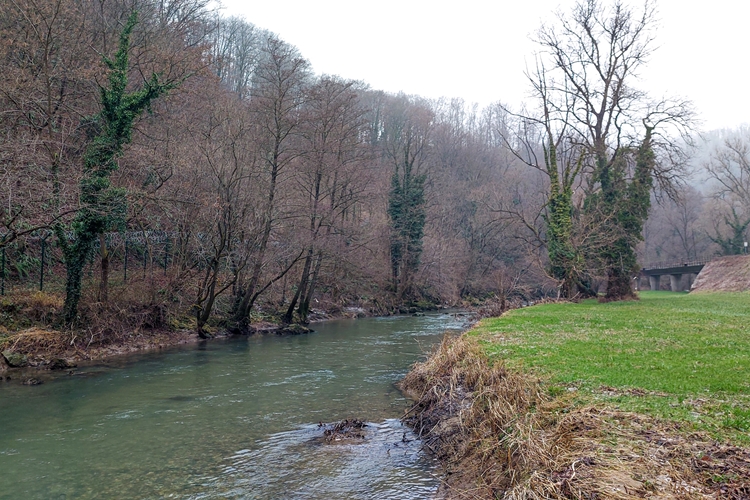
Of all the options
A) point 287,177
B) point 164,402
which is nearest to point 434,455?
point 164,402

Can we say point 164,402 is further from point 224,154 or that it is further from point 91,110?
point 91,110

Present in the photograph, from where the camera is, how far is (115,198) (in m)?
19.7

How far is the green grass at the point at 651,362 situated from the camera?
23.7ft

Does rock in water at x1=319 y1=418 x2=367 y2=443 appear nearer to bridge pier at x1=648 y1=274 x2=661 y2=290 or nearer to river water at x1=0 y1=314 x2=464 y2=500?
river water at x1=0 y1=314 x2=464 y2=500

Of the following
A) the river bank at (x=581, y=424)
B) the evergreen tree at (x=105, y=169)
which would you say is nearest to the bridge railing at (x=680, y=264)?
the river bank at (x=581, y=424)

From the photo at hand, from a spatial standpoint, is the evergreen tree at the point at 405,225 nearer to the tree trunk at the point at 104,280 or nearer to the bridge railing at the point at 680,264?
the tree trunk at the point at 104,280

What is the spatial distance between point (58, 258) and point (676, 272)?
59.6 meters

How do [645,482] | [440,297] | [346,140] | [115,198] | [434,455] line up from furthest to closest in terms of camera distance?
[440,297]
[346,140]
[115,198]
[434,455]
[645,482]

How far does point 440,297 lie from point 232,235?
2735 centimetres

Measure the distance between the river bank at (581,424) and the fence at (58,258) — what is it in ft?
56.4

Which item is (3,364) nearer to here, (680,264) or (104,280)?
(104,280)

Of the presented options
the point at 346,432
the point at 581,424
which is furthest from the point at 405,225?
the point at 581,424

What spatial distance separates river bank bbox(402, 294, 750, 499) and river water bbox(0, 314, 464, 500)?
3.02 ft

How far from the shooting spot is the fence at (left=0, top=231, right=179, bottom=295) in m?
21.9
